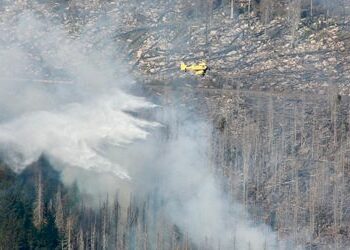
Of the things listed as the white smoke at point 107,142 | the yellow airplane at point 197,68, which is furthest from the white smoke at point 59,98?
the yellow airplane at point 197,68

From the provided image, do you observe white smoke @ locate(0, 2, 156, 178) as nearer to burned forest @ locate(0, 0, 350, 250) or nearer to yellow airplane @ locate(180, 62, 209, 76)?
burned forest @ locate(0, 0, 350, 250)

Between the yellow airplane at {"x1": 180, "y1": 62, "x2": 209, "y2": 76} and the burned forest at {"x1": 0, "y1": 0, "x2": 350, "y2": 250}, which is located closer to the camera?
the burned forest at {"x1": 0, "y1": 0, "x2": 350, "y2": 250}

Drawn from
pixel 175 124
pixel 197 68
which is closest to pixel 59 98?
pixel 175 124

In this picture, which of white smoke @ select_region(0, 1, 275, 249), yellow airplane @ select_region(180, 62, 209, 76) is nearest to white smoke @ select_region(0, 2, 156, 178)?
white smoke @ select_region(0, 1, 275, 249)

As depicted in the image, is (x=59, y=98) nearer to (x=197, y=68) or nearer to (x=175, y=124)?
(x=175, y=124)

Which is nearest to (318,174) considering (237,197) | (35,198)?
(237,197)

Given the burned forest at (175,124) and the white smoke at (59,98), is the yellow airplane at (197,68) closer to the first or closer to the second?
the burned forest at (175,124)
